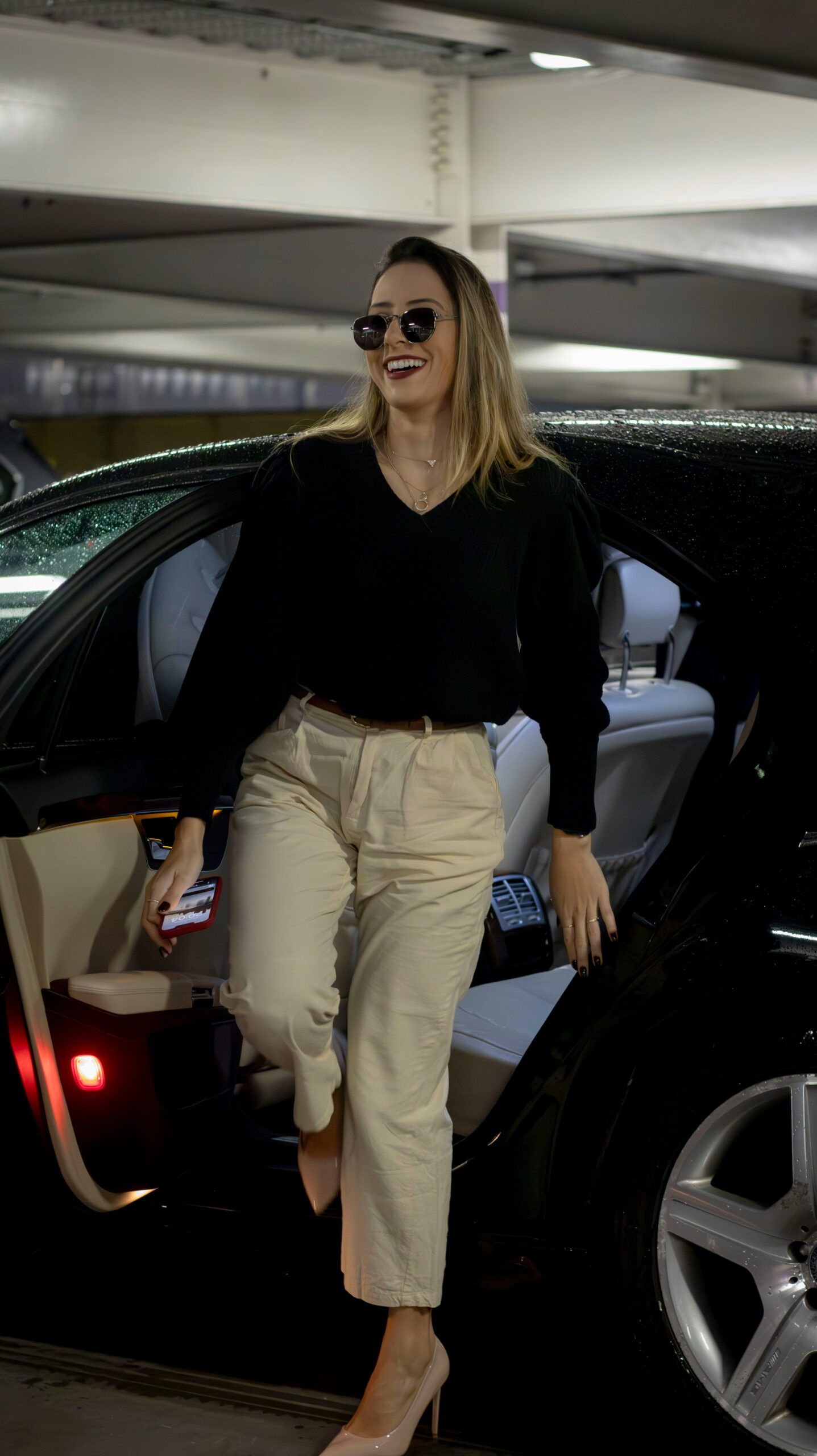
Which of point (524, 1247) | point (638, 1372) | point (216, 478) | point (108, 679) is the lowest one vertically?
point (638, 1372)

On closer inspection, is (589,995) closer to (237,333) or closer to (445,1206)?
(445,1206)

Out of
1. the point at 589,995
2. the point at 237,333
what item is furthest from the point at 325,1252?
the point at 237,333

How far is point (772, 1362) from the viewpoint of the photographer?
1.79 m

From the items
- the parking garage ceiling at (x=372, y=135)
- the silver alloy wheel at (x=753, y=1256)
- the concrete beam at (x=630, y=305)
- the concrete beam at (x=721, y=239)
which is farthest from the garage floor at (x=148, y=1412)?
the concrete beam at (x=630, y=305)

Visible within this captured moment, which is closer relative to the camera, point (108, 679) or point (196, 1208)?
point (196, 1208)

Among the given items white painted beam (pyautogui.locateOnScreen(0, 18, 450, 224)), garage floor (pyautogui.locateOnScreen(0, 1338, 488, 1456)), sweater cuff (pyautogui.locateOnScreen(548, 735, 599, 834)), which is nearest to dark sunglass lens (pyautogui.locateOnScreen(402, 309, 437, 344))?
sweater cuff (pyautogui.locateOnScreen(548, 735, 599, 834))

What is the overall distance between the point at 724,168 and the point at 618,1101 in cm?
535

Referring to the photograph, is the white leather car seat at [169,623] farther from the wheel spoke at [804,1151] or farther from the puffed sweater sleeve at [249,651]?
the wheel spoke at [804,1151]

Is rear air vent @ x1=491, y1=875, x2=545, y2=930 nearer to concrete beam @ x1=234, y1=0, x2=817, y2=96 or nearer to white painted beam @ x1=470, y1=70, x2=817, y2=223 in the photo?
concrete beam @ x1=234, y1=0, x2=817, y2=96

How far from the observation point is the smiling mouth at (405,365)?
6.38 ft

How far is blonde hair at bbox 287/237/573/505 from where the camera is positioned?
1.94 meters

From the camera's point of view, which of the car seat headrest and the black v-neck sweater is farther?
the car seat headrest

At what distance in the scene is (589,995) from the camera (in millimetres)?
1954

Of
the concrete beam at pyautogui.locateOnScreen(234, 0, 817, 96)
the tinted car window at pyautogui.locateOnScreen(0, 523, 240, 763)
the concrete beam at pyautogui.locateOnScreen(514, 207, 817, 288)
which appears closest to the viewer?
the tinted car window at pyautogui.locateOnScreen(0, 523, 240, 763)
